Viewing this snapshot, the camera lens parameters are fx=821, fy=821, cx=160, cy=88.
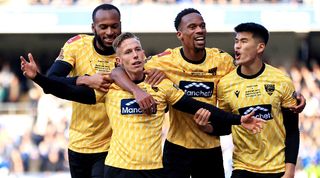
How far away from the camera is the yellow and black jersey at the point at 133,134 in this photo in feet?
20.5

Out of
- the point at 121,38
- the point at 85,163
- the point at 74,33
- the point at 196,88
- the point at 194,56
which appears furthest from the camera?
the point at 74,33

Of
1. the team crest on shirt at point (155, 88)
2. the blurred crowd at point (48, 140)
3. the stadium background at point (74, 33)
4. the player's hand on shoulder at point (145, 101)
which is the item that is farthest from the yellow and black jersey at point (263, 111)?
the blurred crowd at point (48, 140)

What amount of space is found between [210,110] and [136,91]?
63 centimetres

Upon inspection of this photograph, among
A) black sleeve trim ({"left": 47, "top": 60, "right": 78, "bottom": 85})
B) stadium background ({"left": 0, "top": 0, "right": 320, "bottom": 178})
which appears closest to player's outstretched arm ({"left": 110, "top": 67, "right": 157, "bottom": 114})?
black sleeve trim ({"left": 47, "top": 60, "right": 78, "bottom": 85})

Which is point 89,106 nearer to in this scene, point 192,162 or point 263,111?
point 192,162

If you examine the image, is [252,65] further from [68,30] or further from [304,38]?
[304,38]

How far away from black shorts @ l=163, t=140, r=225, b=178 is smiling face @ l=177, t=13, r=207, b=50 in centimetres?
89

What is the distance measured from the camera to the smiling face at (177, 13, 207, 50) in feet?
22.8

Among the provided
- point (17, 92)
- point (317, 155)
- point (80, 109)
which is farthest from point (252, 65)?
point (17, 92)

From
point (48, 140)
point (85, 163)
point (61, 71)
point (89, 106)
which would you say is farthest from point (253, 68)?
point (48, 140)

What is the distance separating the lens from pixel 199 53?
7039mm

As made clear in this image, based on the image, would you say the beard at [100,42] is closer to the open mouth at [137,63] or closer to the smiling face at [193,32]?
the smiling face at [193,32]

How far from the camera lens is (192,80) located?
22.8 ft

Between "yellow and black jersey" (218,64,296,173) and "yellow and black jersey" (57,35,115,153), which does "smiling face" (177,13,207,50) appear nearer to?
"yellow and black jersey" (218,64,296,173)
